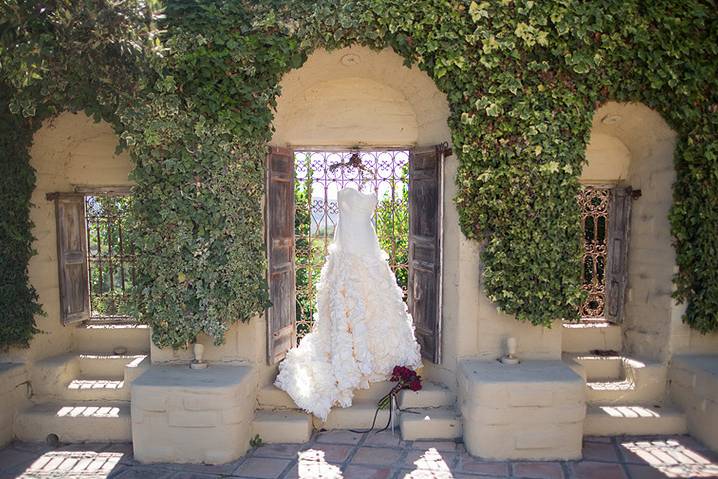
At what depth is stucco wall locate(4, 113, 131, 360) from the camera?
5.24 metres

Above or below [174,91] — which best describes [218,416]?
below

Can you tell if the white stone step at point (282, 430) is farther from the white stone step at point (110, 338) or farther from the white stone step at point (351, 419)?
the white stone step at point (110, 338)

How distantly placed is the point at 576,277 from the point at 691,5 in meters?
2.65

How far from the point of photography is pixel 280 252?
5.18 meters

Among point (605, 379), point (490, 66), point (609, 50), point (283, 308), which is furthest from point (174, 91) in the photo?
point (605, 379)

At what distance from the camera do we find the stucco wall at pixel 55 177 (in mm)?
5242

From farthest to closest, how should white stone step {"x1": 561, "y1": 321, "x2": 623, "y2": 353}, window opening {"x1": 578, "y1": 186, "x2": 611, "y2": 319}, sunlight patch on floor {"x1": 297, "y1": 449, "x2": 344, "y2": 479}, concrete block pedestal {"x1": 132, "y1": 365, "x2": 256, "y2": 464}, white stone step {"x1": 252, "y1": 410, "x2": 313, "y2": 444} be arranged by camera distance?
window opening {"x1": 578, "y1": 186, "x2": 611, "y2": 319}, white stone step {"x1": 561, "y1": 321, "x2": 623, "y2": 353}, white stone step {"x1": 252, "y1": 410, "x2": 313, "y2": 444}, concrete block pedestal {"x1": 132, "y1": 365, "x2": 256, "y2": 464}, sunlight patch on floor {"x1": 297, "y1": 449, "x2": 344, "y2": 479}

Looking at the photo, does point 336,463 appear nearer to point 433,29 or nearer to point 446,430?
point 446,430

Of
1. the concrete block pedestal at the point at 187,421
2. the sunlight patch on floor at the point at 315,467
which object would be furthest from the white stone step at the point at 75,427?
the sunlight patch on floor at the point at 315,467

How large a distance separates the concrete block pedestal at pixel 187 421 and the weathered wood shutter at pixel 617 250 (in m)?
4.37

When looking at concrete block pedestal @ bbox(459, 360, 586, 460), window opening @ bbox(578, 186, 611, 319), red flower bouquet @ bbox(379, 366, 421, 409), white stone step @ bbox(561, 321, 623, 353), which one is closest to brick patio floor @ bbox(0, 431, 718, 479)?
concrete block pedestal @ bbox(459, 360, 586, 460)

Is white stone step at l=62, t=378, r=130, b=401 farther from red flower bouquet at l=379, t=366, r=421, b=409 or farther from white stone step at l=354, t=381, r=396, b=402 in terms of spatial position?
red flower bouquet at l=379, t=366, r=421, b=409

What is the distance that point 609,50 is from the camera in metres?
4.52

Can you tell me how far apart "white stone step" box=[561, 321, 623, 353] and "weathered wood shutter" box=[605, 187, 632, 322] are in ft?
0.56
